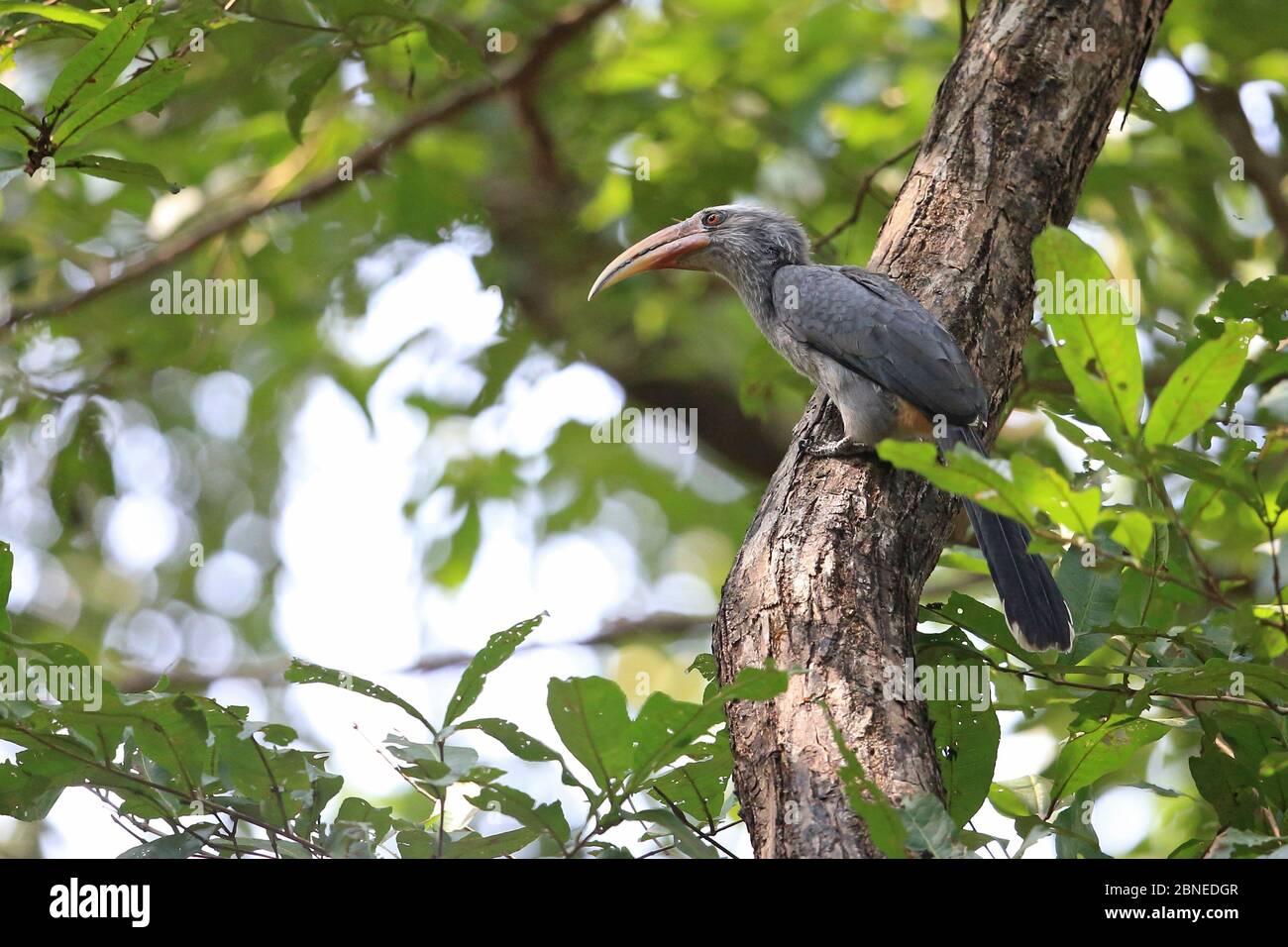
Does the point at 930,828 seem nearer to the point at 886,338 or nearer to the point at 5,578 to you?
the point at 886,338

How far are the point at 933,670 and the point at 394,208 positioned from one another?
16.2 feet

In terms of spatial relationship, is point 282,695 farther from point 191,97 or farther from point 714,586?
point 191,97

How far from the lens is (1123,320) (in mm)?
2170

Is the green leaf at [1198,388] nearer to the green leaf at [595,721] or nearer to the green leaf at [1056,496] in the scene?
the green leaf at [1056,496]

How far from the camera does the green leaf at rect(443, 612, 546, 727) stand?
8.11 ft

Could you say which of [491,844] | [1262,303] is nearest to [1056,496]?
[491,844]

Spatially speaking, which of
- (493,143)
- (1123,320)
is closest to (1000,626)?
(1123,320)

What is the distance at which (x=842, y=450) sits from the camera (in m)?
3.18

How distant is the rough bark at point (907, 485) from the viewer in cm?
245

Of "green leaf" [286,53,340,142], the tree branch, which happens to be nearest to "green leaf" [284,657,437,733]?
"green leaf" [286,53,340,142]

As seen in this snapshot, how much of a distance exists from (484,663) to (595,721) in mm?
408

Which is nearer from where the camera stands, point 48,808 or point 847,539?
point 48,808

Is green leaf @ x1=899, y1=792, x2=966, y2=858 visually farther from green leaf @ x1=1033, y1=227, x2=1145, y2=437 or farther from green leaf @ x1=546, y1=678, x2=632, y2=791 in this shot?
green leaf @ x1=1033, y1=227, x2=1145, y2=437

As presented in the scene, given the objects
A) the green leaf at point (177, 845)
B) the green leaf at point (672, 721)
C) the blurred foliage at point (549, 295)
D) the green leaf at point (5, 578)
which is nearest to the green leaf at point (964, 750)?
the blurred foliage at point (549, 295)
